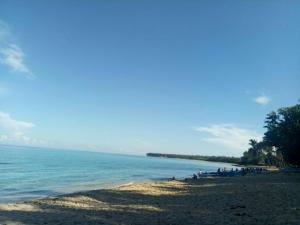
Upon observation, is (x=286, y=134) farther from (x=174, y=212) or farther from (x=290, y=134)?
(x=174, y=212)

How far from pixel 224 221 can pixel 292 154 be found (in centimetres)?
5091

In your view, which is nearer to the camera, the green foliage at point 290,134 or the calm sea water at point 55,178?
the calm sea water at point 55,178

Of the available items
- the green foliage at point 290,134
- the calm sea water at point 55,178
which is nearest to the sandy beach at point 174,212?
the calm sea water at point 55,178

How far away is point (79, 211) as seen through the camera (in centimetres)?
2084

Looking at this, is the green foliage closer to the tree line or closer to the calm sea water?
the tree line

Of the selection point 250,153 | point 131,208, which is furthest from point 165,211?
point 250,153

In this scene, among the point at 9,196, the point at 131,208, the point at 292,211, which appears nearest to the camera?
the point at 292,211

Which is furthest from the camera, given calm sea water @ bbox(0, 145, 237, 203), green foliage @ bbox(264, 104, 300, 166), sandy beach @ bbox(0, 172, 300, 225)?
green foliage @ bbox(264, 104, 300, 166)

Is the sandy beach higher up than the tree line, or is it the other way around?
the tree line

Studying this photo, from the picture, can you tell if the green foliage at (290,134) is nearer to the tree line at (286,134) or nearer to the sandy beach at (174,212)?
the tree line at (286,134)

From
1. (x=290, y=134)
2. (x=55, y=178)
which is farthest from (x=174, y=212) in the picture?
(x=290, y=134)

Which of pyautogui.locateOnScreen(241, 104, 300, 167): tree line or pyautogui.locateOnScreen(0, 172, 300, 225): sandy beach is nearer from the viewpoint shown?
pyautogui.locateOnScreen(0, 172, 300, 225): sandy beach

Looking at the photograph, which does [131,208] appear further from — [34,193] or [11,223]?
[34,193]

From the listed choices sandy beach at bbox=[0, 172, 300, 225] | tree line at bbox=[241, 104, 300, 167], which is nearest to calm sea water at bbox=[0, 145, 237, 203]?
sandy beach at bbox=[0, 172, 300, 225]
